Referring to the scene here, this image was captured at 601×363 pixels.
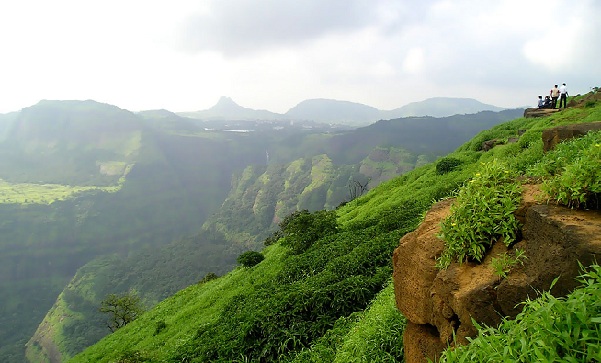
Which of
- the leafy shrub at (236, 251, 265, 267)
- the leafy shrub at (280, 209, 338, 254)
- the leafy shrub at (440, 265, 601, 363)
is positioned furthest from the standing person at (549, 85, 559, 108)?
the leafy shrub at (440, 265, 601, 363)

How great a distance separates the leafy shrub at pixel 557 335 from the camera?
8.66 ft

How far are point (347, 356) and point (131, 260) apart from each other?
215720mm

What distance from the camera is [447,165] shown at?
2739 centimetres

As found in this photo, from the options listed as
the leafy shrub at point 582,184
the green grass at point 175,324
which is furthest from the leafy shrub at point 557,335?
the green grass at point 175,324

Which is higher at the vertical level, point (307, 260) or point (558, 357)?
point (558, 357)

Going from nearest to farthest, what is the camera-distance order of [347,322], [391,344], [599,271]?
1. [599,271]
2. [391,344]
3. [347,322]

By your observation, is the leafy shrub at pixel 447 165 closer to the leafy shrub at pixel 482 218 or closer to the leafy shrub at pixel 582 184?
the leafy shrub at pixel 482 218

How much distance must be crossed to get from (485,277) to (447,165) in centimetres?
2475

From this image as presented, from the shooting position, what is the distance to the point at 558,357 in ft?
8.60

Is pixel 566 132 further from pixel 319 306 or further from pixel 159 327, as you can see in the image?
pixel 159 327

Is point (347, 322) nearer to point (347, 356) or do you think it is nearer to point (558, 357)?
point (347, 356)

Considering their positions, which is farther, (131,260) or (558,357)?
(131,260)

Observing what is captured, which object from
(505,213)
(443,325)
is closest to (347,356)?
(443,325)

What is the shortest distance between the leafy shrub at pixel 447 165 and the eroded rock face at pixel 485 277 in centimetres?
2289
